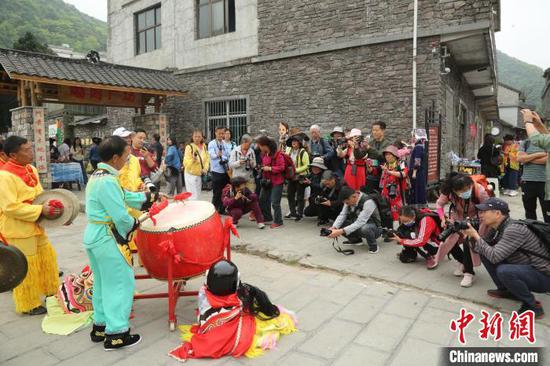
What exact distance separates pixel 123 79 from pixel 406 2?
847 cm

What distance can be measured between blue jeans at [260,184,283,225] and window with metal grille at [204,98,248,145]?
5.72 metres

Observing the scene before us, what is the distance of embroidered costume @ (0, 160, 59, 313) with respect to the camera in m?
3.69

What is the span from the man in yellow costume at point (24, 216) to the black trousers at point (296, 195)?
14.8ft

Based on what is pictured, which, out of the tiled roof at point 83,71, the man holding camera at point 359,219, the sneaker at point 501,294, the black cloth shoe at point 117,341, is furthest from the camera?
the tiled roof at point 83,71

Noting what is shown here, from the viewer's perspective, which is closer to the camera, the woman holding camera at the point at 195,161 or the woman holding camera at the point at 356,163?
the woman holding camera at the point at 356,163

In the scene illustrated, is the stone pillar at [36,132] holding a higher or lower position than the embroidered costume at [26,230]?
higher

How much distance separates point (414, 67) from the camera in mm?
9328

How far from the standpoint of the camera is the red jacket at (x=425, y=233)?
4.91 metres

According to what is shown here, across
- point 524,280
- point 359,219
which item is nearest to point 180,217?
point 359,219

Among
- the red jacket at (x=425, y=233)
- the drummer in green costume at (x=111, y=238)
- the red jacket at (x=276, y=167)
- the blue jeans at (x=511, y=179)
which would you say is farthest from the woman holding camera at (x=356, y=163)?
the blue jeans at (x=511, y=179)

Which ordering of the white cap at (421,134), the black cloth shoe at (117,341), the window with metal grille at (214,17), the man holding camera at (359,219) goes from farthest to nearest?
the window with metal grille at (214,17) → the white cap at (421,134) → the man holding camera at (359,219) → the black cloth shoe at (117,341)

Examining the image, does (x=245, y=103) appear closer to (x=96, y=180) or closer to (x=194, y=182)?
(x=194, y=182)

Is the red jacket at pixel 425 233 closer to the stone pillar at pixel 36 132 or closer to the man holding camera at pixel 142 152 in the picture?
the man holding camera at pixel 142 152

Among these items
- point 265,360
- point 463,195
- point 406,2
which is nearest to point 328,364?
point 265,360
